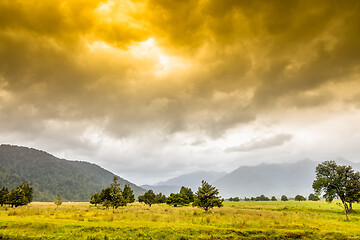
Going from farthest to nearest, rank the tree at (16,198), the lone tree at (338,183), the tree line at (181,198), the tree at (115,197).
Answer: the tree at (16,198)
the tree at (115,197)
the lone tree at (338,183)
the tree line at (181,198)

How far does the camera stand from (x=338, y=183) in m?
48.8

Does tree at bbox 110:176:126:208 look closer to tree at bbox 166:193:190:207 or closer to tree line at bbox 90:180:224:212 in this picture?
tree line at bbox 90:180:224:212

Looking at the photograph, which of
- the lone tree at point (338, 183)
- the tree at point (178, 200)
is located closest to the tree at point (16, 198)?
the tree at point (178, 200)

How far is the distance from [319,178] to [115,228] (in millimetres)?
55188

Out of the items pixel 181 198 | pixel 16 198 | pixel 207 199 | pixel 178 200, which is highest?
pixel 207 199

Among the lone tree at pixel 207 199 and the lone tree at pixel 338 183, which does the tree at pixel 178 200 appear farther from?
the lone tree at pixel 338 183

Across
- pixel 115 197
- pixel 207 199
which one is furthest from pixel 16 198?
pixel 207 199

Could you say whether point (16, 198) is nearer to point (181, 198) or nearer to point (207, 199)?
point (181, 198)

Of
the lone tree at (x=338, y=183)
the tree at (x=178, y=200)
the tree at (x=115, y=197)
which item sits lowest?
the tree at (x=178, y=200)

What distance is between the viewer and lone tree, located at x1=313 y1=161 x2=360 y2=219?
46.7 m

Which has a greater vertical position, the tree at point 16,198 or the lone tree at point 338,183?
the lone tree at point 338,183

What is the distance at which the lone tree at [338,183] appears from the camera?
46656 millimetres

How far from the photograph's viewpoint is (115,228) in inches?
766

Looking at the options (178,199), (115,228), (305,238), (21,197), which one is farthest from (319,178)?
(21,197)
